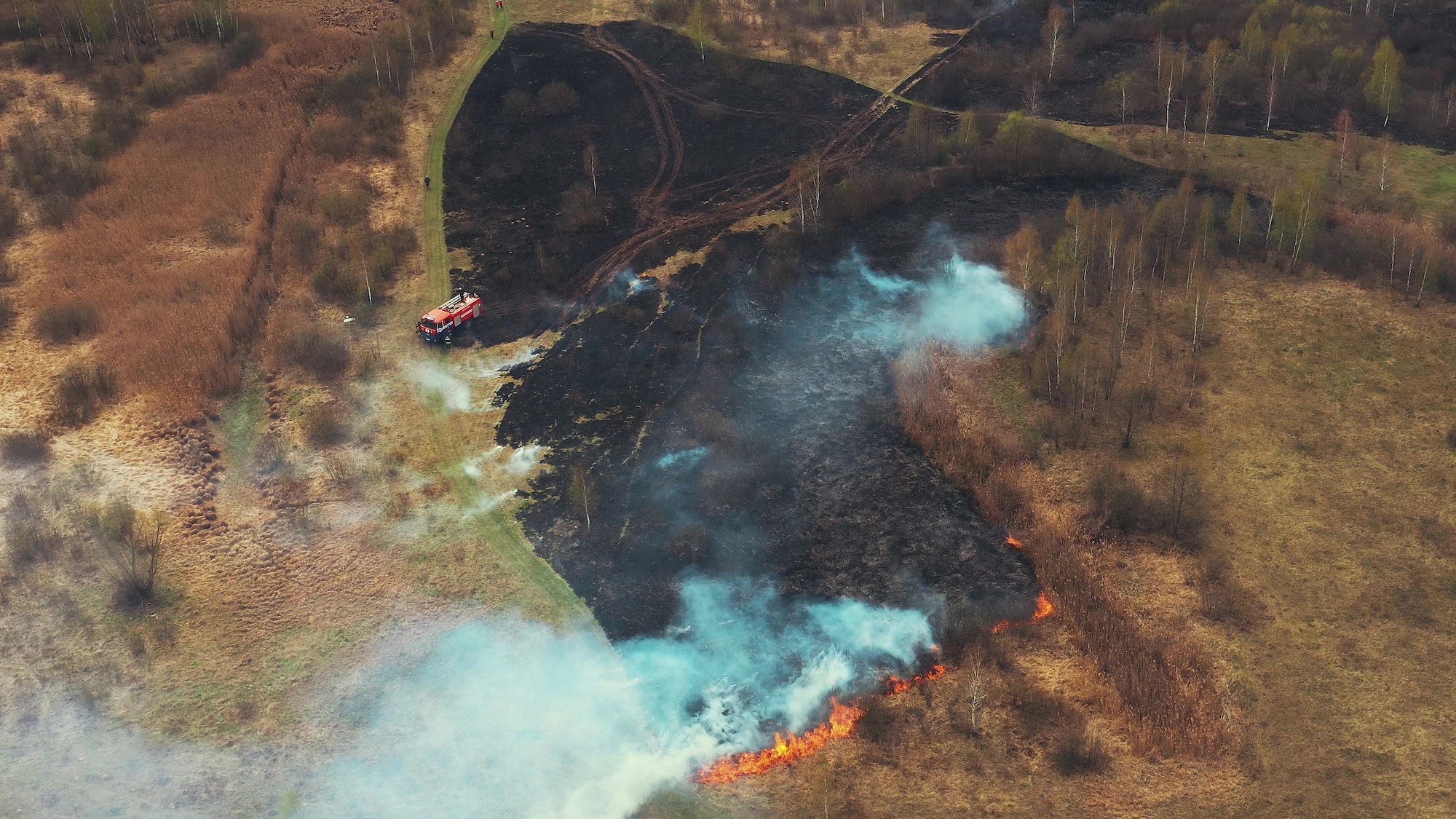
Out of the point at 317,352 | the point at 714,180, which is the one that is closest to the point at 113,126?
the point at 317,352

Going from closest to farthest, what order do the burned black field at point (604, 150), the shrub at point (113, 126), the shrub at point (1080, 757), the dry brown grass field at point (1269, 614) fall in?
the dry brown grass field at point (1269, 614) < the shrub at point (1080, 757) < the burned black field at point (604, 150) < the shrub at point (113, 126)

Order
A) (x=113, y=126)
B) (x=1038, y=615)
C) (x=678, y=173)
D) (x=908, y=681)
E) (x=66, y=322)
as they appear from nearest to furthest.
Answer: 1. (x=908, y=681)
2. (x=1038, y=615)
3. (x=66, y=322)
4. (x=678, y=173)
5. (x=113, y=126)

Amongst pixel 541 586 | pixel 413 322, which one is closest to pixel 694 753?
pixel 541 586

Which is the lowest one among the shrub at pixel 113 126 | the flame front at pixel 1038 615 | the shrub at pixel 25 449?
the flame front at pixel 1038 615

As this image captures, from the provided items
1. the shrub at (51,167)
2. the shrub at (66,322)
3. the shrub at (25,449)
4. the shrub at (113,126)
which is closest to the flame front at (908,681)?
the shrub at (25,449)

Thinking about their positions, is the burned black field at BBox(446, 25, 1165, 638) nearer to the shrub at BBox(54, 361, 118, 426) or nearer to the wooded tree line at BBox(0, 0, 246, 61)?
the shrub at BBox(54, 361, 118, 426)

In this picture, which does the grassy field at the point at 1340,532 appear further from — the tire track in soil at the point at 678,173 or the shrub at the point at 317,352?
the shrub at the point at 317,352

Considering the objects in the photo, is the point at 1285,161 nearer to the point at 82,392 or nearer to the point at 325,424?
the point at 325,424
